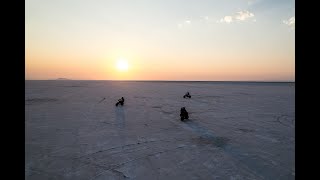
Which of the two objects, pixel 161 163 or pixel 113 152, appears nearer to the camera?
pixel 161 163

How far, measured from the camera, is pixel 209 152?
20.5ft

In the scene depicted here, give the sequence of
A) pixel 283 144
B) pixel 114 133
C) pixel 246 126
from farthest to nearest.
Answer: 1. pixel 246 126
2. pixel 114 133
3. pixel 283 144

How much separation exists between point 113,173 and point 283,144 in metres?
5.12
